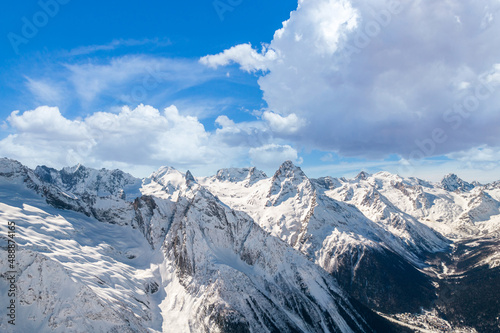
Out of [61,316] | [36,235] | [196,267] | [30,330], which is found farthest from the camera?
[196,267]

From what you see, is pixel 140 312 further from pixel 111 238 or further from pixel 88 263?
pixel 111 238

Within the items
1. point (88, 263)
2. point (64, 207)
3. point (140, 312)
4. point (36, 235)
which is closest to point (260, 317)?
point (140, 312)

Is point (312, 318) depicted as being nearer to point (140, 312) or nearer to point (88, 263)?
point (140, 312)

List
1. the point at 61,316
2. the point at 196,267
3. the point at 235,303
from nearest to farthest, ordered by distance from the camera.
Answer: the point at 61,316, the point at 235,303, the point at 196,267

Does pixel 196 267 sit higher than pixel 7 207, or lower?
lower

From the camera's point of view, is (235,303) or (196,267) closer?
(235,303)

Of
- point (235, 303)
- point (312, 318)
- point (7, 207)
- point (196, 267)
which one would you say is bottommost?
point (312, 318)

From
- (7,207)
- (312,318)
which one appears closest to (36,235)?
(7,207)

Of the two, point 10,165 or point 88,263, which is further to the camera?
point 10,165

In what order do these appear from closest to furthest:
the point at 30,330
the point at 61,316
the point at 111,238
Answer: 1. the point at 30,330
2. the point at 61,316
3. the point at 111,238
